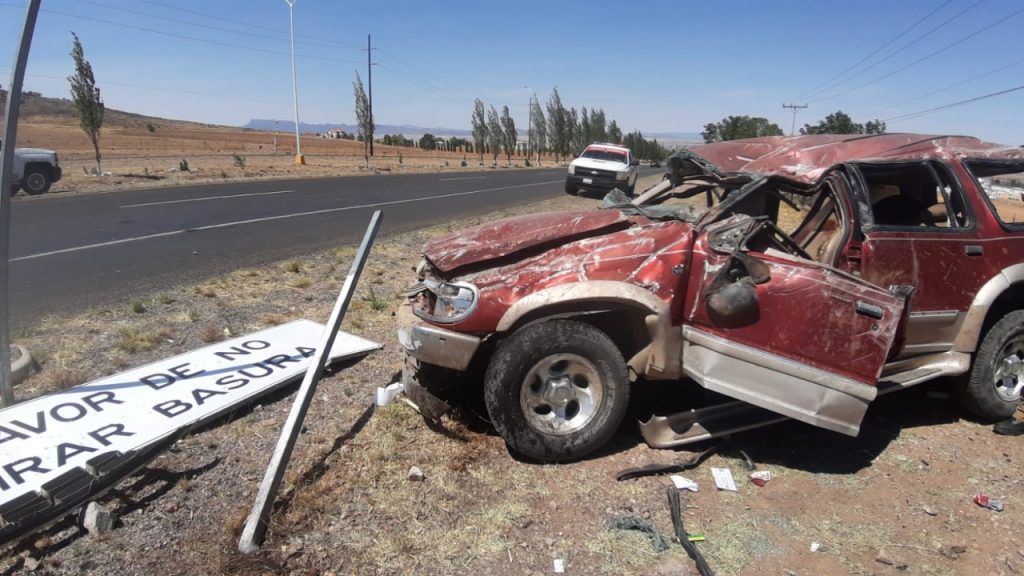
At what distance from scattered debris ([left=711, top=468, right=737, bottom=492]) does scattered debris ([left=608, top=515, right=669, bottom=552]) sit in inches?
23.9

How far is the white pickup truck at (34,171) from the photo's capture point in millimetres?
17234

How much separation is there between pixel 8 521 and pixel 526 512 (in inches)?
92.8

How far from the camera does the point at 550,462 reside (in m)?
3.76

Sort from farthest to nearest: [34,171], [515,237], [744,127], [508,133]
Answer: [508,133] < [744,127] < [34,171] < [515,237]

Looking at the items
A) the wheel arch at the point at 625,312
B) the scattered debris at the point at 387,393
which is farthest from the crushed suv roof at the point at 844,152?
the scattered debris at the point at 387,393

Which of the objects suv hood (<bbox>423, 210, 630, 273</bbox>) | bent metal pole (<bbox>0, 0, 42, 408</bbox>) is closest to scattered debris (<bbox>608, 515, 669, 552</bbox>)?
suv hood (<bbox>423, 210, 630, 273</bbox>)

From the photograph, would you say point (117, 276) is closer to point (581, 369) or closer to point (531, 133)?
point (581, 369)

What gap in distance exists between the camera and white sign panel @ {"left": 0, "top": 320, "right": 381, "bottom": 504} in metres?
3.44

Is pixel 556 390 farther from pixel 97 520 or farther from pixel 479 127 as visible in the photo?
pixel 479 127

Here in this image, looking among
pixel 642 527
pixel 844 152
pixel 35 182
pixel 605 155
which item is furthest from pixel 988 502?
pixel 35 182

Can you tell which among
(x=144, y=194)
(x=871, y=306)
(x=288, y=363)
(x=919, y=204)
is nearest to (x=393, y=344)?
(x=288, y=363)

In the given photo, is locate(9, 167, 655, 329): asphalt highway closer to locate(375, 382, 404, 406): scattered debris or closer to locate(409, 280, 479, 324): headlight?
locate(375, 382, 404, 406): scattered debris

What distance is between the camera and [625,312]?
12.8 ft

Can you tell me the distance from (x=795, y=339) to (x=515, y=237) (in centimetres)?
176
